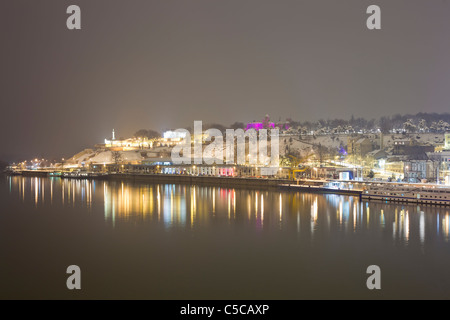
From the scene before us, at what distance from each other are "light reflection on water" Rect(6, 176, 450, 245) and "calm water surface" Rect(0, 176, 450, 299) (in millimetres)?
32

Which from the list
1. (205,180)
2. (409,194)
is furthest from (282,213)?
(205,180)

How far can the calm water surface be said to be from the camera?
6414 millimetres

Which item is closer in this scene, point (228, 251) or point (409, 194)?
point (228, 251)

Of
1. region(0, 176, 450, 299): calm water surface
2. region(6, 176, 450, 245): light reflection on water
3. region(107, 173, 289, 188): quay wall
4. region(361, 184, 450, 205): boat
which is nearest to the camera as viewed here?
region(0, 176, 450, 299): calm water surface

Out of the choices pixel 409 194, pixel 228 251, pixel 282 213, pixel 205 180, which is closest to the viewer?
pixel 228 251

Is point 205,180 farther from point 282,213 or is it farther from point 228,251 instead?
point 228,251

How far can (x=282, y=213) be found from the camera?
12758mm

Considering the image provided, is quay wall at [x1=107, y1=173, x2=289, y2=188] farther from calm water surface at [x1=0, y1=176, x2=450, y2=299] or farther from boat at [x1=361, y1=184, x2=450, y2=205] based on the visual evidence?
calm water surface at [x1=0, y1=176, x2=450, y2=299]

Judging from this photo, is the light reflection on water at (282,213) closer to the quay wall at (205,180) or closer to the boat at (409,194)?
the boat at (409,194)

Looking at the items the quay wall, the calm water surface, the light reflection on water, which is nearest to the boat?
the light reflection on water

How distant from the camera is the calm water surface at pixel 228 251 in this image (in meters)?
6.41

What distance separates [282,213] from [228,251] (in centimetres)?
458
